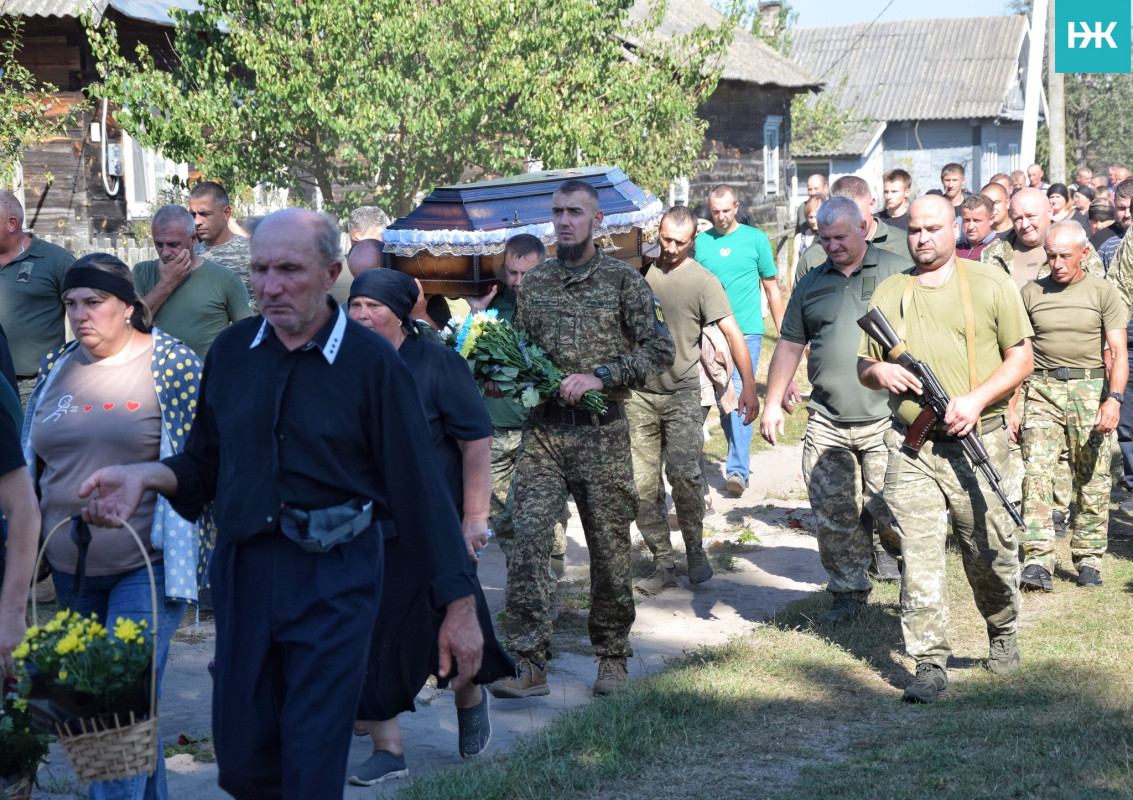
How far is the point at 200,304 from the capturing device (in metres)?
7.15

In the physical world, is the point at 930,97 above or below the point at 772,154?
above

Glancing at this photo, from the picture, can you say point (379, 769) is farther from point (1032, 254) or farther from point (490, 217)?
point (1032, 254)

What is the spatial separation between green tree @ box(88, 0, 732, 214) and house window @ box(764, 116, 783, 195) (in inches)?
722

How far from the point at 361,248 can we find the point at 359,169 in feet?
22.6

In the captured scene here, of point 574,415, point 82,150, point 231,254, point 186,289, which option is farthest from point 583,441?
point 82,150

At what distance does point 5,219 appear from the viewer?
24.1ft

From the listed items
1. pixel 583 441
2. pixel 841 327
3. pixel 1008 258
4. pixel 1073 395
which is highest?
pixel 1008 258

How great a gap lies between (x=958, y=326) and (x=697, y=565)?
9.53 feet

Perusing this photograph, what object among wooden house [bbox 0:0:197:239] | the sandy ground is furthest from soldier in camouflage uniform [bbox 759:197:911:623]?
wooden house [bbox 0:0:197:239]

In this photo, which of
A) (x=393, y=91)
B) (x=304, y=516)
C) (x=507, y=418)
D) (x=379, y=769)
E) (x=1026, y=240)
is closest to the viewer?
(x=304, y=516)

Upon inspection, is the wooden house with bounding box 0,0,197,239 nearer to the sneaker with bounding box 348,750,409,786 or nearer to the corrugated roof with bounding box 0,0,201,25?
the corrugated roof with bounding box 0,0,201,25

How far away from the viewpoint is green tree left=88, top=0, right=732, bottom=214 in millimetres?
12695

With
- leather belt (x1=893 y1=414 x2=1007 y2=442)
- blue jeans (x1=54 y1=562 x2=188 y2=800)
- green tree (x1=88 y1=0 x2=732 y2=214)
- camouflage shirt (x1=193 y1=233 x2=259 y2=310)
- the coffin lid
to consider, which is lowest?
blue jeans (x1=54 y1=562 x2=188 y2=800)

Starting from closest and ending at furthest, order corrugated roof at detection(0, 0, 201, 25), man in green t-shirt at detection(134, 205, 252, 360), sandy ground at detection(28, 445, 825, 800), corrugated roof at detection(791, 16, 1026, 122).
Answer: sandy ground at detection(28, 445, 825, 800) → man in green t-shirt at detection(134, 205, 252, 360) → corrugated roof at detection(0, 0, 201, 25) → corrugated roof at detection(791, 16, 1026, 122)
